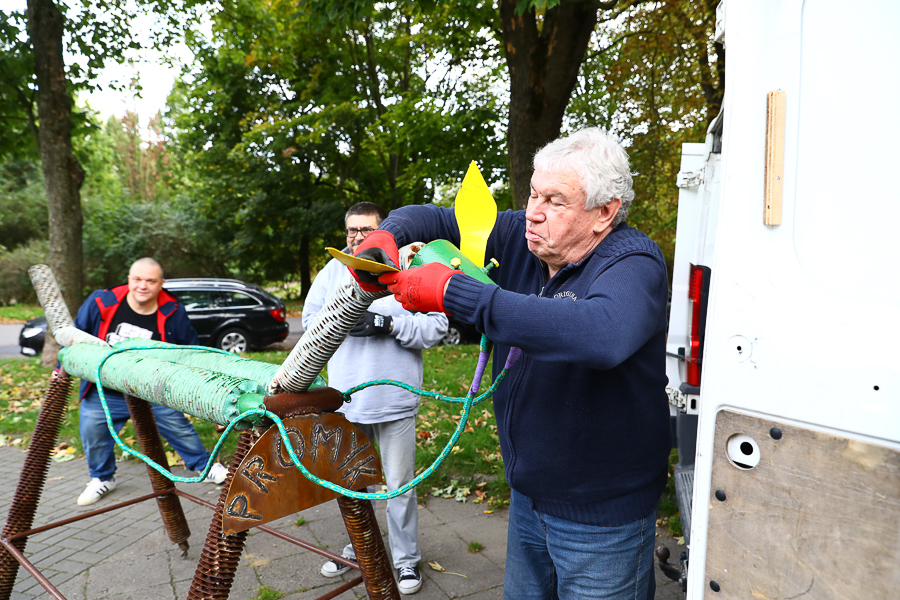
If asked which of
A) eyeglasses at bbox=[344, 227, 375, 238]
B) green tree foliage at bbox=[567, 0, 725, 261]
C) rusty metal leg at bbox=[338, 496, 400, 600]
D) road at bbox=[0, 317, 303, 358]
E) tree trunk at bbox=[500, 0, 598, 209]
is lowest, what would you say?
road at bbox=[0, 317, 303, 358]

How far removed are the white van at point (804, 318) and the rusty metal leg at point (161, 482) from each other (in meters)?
2.76

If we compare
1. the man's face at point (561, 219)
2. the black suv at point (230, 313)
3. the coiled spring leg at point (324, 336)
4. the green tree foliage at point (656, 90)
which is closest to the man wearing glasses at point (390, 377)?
the coiled spring leg at point (324, 336)

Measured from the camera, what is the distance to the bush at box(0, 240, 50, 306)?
21516 millimetres

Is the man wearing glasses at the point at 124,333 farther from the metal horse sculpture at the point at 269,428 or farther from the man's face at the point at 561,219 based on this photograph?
the man's face at the point at 561,219

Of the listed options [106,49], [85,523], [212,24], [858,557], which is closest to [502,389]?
[858,557]

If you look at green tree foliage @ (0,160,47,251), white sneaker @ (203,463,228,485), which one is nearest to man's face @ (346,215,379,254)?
white sneaker @ (203,463,228,485)

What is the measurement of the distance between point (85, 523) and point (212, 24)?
9.22m

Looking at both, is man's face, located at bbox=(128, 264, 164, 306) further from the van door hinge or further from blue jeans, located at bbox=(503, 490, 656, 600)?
the van door hinge

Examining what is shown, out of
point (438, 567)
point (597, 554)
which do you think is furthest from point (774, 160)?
point (438, 567)

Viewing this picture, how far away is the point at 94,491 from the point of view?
402cm

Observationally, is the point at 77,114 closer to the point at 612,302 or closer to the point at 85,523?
the point at 85,523

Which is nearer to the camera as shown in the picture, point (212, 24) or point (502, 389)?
point (502, 389)

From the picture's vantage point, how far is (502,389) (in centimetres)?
169

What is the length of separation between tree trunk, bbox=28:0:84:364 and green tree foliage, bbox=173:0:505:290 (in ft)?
8.83
